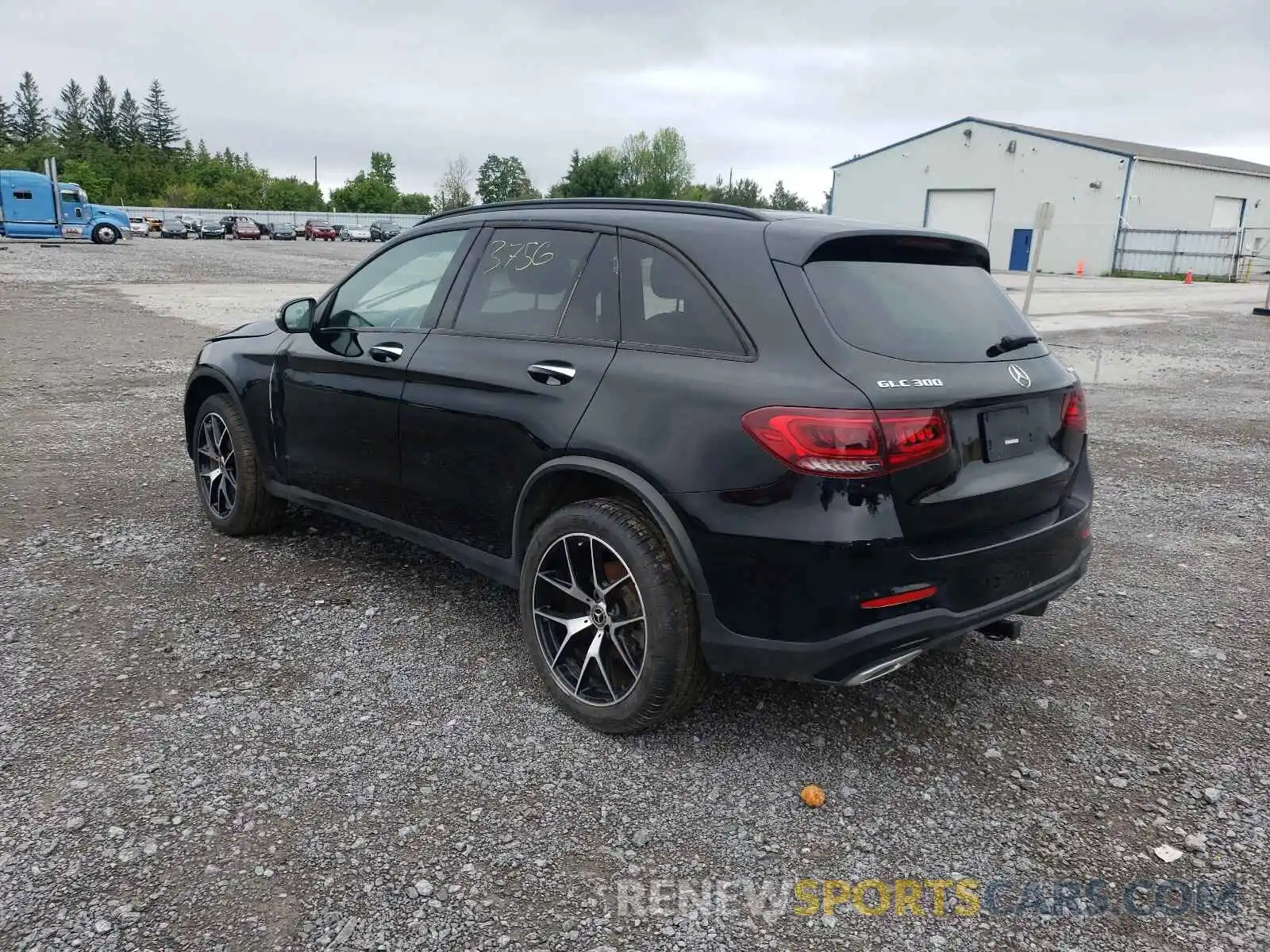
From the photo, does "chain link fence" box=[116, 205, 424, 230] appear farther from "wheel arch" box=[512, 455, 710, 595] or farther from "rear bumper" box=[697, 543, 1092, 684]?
"rear bumper" box=[697, 543, 1092, 684]

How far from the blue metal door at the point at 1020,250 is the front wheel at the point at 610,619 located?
47.6 meters

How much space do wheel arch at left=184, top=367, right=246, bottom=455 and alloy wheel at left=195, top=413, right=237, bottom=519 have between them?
0.14 m

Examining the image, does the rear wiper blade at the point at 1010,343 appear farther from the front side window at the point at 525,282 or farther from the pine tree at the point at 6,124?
the pine tree at the point at 6,124

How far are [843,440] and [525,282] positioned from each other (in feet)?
5.22

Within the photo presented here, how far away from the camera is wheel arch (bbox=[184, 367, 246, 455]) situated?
502cm

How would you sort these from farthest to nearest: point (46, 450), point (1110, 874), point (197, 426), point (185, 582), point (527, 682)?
1. point (46, 450)
2. point (197, 426)
3. point (185, 582)
4. point (527, 682)
5. point (1110, 874)

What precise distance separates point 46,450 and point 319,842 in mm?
5736

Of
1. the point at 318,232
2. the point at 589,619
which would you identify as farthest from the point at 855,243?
the point at 318,232

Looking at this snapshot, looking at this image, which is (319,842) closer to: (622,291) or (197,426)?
(622,291)

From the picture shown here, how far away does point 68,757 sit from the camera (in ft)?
10.2

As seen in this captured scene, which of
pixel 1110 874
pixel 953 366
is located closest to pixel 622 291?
pixel 953 366

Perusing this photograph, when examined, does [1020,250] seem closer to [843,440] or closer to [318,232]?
[318,232]

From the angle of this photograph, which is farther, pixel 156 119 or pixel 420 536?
pixel 156 119

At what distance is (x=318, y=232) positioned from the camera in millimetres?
63750
